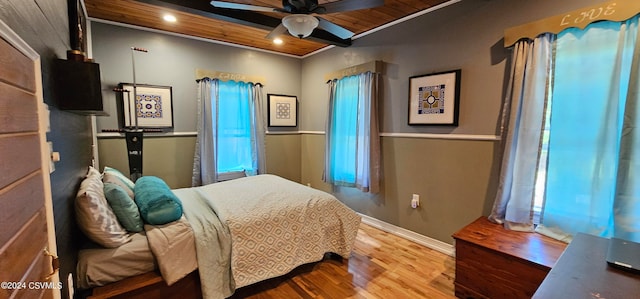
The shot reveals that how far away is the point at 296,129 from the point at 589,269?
13.3 feet

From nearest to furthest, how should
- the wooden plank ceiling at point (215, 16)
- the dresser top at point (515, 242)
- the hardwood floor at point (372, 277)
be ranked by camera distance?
the dresser top at point (515, 242)
the hardwood floor at point (372, 277)
the wooden plank ceiling at point (215, 16)

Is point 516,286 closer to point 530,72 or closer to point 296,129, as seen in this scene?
point 530,72

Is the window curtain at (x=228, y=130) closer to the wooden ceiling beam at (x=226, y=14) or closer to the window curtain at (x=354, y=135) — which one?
the window curtain at (x=354, y=135)

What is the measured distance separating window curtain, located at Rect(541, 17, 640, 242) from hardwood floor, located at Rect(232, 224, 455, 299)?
3.14 ft

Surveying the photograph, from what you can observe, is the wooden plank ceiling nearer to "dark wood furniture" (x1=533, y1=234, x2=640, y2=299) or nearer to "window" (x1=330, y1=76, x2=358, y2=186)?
"window" (x1=330, y1=76, x2=358, y2=186)

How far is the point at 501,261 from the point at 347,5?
6.85 ft

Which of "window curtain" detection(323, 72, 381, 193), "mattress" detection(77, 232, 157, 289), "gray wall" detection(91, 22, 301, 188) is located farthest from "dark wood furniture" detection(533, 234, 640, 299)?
"gray wall" detection(91, 22, 301, 188)

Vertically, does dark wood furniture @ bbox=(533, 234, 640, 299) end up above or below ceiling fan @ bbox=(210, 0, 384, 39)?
below

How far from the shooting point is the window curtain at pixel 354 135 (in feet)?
10.8

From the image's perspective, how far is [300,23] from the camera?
2.02 metres

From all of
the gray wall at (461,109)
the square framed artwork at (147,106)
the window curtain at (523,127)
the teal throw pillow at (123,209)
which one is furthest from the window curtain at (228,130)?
the window curtain at (523,127)

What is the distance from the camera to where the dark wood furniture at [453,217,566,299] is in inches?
67.2

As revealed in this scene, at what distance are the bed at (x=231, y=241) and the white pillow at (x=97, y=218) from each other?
0.06 m

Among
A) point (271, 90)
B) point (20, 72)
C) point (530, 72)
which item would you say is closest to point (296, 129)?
point (271, 90)
